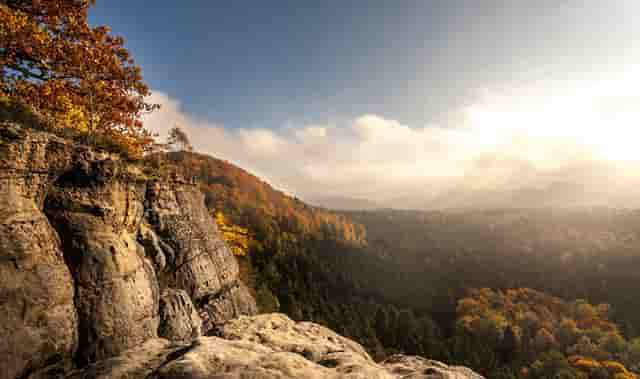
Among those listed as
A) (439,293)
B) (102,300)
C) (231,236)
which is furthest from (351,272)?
(102,300)

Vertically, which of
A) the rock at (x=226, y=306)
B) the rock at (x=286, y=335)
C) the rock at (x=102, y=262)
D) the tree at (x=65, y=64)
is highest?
the tree at (x=65, y=64)

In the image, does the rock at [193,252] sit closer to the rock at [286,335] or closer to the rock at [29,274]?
the rock at [286,335]

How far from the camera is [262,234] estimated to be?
387ft

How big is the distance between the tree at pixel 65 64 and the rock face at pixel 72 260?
2.95 meters

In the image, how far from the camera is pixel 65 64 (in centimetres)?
1146

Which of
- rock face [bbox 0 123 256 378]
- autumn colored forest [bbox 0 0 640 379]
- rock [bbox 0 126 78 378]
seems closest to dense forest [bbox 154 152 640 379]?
autumn colored forest [bbox 0 0 640 379]

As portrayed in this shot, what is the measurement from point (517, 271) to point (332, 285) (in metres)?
151

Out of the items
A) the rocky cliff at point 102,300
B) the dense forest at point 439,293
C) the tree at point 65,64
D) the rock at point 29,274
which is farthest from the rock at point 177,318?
the dense forest at point 439,293

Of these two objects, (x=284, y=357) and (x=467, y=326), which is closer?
(x=284, y=357)

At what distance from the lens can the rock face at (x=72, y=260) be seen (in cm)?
638

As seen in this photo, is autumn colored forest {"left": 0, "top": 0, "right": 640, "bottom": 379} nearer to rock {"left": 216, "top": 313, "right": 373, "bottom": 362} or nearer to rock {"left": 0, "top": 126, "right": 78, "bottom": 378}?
rock {"left": 0, "top": 126, "right": 78, "bottom": 378}

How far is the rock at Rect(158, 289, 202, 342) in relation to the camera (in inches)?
391

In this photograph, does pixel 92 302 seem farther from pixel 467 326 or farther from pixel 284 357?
pixel 467 326

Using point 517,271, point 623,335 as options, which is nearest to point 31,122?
point 623,335
